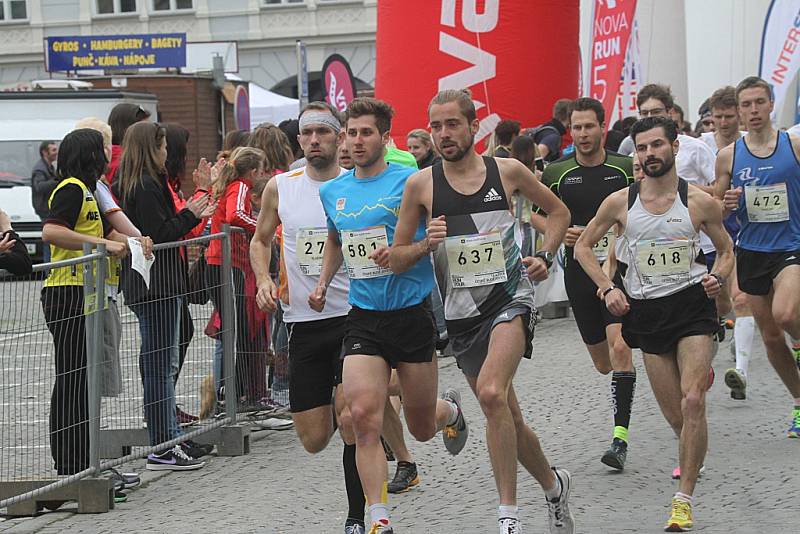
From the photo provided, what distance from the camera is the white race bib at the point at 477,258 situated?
6.51 m

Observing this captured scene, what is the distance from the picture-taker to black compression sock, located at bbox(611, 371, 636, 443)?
8.20m

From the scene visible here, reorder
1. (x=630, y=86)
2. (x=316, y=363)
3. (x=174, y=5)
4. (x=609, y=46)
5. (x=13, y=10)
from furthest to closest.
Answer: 1. (x=13, y=10)
2. (x=174, y=5)
3. (x=630, y=86)
4. (x=609, y=46)
5. (x=316, y=363)

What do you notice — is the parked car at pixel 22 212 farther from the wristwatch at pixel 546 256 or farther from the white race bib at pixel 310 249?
the wristwatch at pixel 546 256

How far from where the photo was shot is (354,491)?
6.59m

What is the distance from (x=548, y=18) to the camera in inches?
624

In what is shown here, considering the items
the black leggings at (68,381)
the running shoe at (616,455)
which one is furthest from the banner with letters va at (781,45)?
the black leggings at (68,381)

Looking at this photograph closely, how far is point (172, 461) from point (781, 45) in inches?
455

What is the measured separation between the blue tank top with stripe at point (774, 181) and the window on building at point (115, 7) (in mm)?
44978

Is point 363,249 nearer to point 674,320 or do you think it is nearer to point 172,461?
point 674,320

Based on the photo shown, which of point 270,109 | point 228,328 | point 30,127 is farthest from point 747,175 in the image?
point 270,109

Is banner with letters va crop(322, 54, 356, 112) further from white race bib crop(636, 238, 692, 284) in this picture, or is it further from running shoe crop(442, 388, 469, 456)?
white race bib crop(636, 238, 692, 284)

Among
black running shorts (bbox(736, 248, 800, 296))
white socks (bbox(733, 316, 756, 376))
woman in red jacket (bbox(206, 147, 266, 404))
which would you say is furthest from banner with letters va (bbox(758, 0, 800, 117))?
woman in red jacket (bbox(206, 147, 266, 404))

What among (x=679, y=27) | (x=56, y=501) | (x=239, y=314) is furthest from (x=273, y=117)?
(x=56, y=501)

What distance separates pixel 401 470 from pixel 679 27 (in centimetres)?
1676
